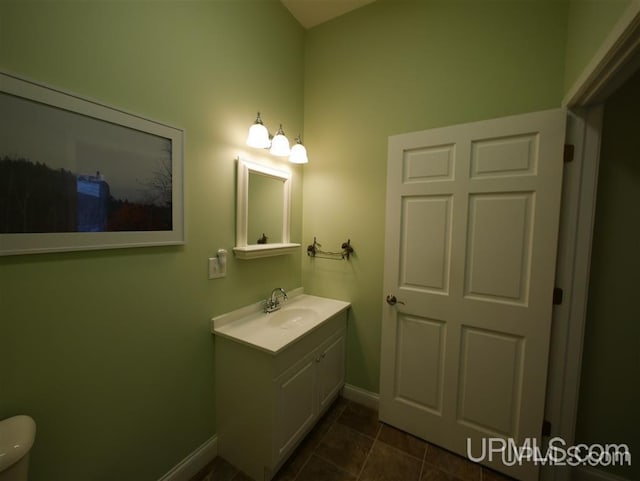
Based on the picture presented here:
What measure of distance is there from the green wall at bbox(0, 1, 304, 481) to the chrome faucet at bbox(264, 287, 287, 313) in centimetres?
10

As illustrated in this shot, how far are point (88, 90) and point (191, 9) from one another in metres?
0.76

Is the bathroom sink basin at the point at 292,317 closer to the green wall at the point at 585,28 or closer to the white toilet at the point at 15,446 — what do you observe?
the white toilet at the point at 15,446

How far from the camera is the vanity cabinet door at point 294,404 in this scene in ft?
4.54

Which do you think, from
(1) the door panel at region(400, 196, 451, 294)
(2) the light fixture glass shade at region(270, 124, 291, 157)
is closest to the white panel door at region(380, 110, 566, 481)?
(1) the door panel at region(400, 196, 451, 294)

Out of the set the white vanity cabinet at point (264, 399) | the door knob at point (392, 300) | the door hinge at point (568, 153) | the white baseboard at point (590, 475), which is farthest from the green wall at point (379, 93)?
the white baseboard at point (590, 475)

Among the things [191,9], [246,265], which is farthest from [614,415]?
[191,9]

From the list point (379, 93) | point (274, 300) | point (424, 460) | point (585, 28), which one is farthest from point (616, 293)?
point (274, 300)

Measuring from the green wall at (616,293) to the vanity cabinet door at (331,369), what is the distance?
57.2 inches

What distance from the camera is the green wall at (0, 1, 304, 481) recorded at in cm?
91

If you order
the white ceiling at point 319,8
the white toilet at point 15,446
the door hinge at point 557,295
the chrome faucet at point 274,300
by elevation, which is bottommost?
the white toilet at point 15,446

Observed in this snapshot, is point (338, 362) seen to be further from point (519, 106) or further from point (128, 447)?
point (519, 106)

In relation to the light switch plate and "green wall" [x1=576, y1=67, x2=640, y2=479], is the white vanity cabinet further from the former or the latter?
"green wall" [x1=576, y1=67, x2=640, y2=479]

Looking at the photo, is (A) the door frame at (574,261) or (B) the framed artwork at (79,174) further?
(A) the door frame at (574,261)

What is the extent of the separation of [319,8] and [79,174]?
209 centimetres
